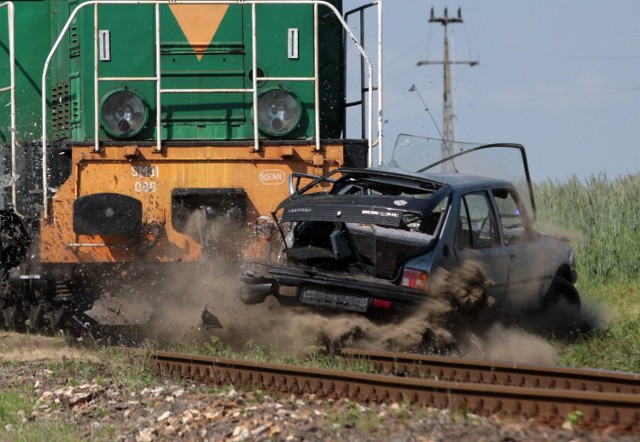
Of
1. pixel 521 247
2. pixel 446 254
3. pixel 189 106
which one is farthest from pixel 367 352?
pixel 189 106

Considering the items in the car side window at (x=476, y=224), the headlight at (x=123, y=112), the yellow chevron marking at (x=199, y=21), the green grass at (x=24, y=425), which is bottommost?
the green grass at (x=24, y=425)

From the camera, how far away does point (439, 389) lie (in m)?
Answer: 5.43

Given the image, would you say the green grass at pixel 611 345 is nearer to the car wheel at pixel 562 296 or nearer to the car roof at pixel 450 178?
the car wheel at pixel 562 296

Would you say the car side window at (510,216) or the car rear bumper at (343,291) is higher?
the car side window at (510,216)

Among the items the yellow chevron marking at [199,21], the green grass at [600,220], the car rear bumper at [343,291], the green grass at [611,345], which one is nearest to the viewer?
the car rear bumper at [343,291]

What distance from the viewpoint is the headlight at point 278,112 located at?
9.35m

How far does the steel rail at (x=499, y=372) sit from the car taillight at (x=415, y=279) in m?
0.53

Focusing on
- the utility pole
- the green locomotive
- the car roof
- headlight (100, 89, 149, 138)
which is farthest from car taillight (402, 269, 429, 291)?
the utility pole

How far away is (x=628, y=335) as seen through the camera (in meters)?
8.83

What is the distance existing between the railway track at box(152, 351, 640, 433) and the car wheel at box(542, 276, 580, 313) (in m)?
2.70

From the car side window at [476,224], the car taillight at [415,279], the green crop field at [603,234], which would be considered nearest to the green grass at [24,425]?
the car taillight at [415,279]

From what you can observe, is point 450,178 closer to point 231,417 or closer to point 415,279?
point 415,279

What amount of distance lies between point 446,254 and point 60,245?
328cm

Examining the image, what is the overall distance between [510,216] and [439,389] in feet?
13.1
